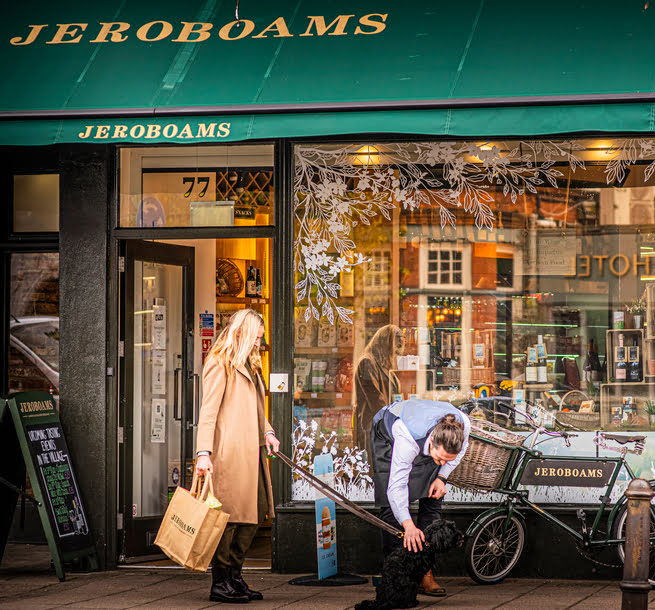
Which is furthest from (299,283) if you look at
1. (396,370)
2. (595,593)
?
(595,593)

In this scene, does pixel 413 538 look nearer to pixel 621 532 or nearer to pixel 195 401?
pixel 621 532

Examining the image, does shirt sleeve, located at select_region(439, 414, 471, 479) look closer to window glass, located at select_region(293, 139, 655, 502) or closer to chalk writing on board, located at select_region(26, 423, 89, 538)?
window glass, located at select_region(293, 139, 655, 502)

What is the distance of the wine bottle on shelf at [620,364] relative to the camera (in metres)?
7.85

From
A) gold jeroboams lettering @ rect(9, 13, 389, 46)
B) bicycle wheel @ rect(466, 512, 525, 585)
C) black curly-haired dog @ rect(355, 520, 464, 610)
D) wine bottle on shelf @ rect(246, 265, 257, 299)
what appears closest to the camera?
black curly-haired dog @ rect(355, 520, 464, 610)

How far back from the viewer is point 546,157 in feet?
25.7

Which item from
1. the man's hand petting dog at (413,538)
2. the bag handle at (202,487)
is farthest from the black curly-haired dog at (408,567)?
the bag handle at (202,487)

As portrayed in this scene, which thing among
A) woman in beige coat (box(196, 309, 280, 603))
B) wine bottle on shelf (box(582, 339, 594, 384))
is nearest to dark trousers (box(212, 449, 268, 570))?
woman in beige coat (box(196, 309, 280, 603))

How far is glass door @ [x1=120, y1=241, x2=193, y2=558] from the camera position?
8.09 metres

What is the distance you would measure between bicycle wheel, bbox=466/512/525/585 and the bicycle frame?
0.06m

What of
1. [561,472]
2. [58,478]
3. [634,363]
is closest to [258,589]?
[58,478]

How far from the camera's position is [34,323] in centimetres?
923

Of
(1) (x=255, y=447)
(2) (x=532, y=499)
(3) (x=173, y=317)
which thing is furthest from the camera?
(3) (x=173, y=317)

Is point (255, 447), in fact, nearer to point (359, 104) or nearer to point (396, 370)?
point (396, 370)

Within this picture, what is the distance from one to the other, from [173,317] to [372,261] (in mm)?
1948
